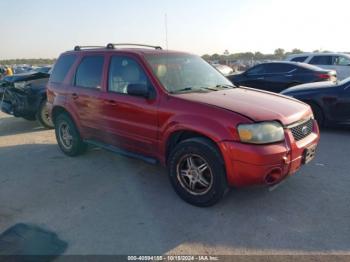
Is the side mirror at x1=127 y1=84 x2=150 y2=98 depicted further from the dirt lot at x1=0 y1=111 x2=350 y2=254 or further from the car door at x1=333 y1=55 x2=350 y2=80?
the car door at x1=333 y1=55 x2=350 y2=80

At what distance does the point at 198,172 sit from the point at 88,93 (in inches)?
90.8

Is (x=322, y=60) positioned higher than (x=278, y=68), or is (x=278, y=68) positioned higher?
(x=322, y=60)

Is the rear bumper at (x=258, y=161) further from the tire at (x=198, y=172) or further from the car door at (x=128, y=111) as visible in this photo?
the car door at (x=128, y=111)

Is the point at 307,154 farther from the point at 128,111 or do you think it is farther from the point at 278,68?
the point at 278,68

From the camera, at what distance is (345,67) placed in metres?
13.1

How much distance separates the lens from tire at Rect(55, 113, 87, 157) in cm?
548

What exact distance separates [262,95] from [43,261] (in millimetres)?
3237

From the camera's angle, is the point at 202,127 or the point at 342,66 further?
the point at 342,66

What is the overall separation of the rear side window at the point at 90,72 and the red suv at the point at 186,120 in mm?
16

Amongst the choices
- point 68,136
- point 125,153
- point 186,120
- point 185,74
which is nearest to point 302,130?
point 186,120

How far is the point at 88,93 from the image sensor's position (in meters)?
4.86

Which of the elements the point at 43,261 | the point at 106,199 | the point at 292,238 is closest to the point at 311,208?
the point at 292,238

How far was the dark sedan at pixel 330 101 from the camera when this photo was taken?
646cm

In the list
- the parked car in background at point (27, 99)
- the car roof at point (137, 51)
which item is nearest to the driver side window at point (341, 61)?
the car roof at point (137, 51)
